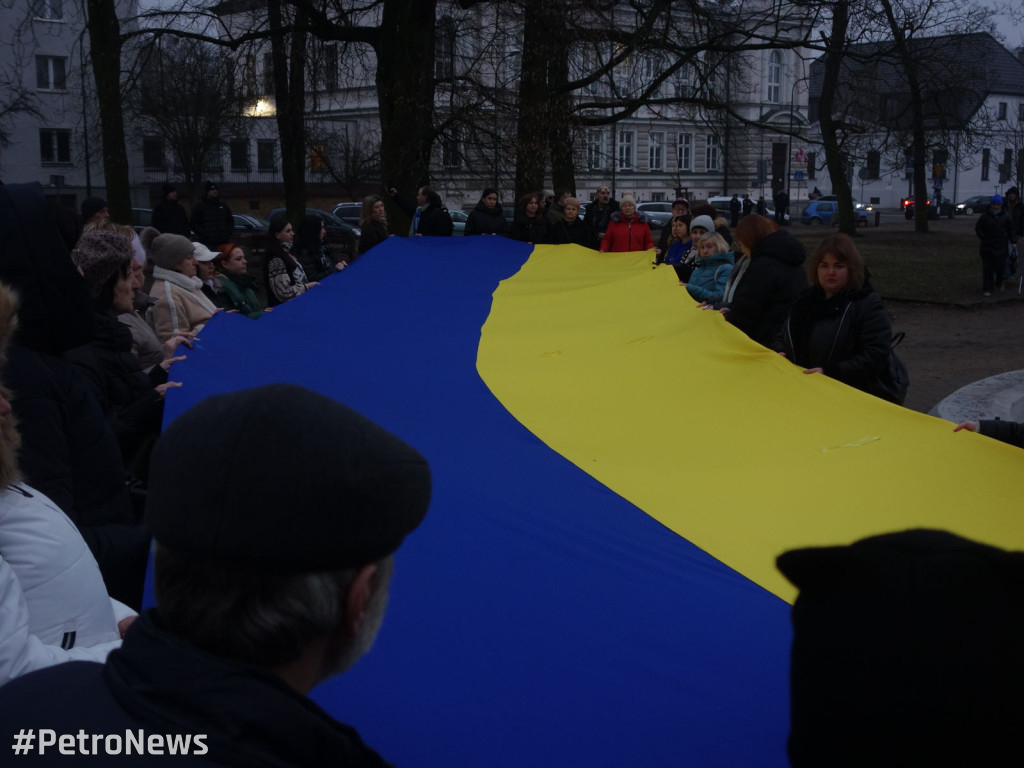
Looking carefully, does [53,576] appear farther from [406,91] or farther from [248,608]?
[406,91]

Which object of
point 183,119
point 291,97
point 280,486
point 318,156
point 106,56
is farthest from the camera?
point 183,119

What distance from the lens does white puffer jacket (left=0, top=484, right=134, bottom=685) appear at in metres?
2.20

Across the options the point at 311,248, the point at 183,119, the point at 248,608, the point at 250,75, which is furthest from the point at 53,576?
the point at 183,119

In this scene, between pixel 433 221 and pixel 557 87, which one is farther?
pixel 557 87

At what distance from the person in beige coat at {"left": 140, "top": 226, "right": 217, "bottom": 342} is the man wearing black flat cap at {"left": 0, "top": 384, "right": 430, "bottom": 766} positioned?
17.6 feet

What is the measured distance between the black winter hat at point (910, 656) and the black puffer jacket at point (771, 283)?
501 centimetres

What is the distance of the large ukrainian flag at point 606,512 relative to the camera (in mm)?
2805

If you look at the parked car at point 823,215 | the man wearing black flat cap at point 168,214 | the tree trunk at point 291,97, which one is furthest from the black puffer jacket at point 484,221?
the parked car at point 823,215

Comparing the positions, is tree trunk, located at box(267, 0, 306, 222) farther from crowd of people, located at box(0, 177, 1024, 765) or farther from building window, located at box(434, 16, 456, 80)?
crowd of people, located at box(0, 177, 1024, 765)

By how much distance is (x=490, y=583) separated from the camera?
138 inches

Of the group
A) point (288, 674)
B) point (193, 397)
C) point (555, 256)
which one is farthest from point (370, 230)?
point (288, 674)

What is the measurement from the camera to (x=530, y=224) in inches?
500

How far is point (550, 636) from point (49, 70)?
52312mm

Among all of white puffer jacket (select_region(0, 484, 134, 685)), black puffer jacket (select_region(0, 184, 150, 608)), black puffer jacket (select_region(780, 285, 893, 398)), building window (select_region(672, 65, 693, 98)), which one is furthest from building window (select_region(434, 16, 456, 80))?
white puffer jacket (select_region(0, 484, 134, 685))
